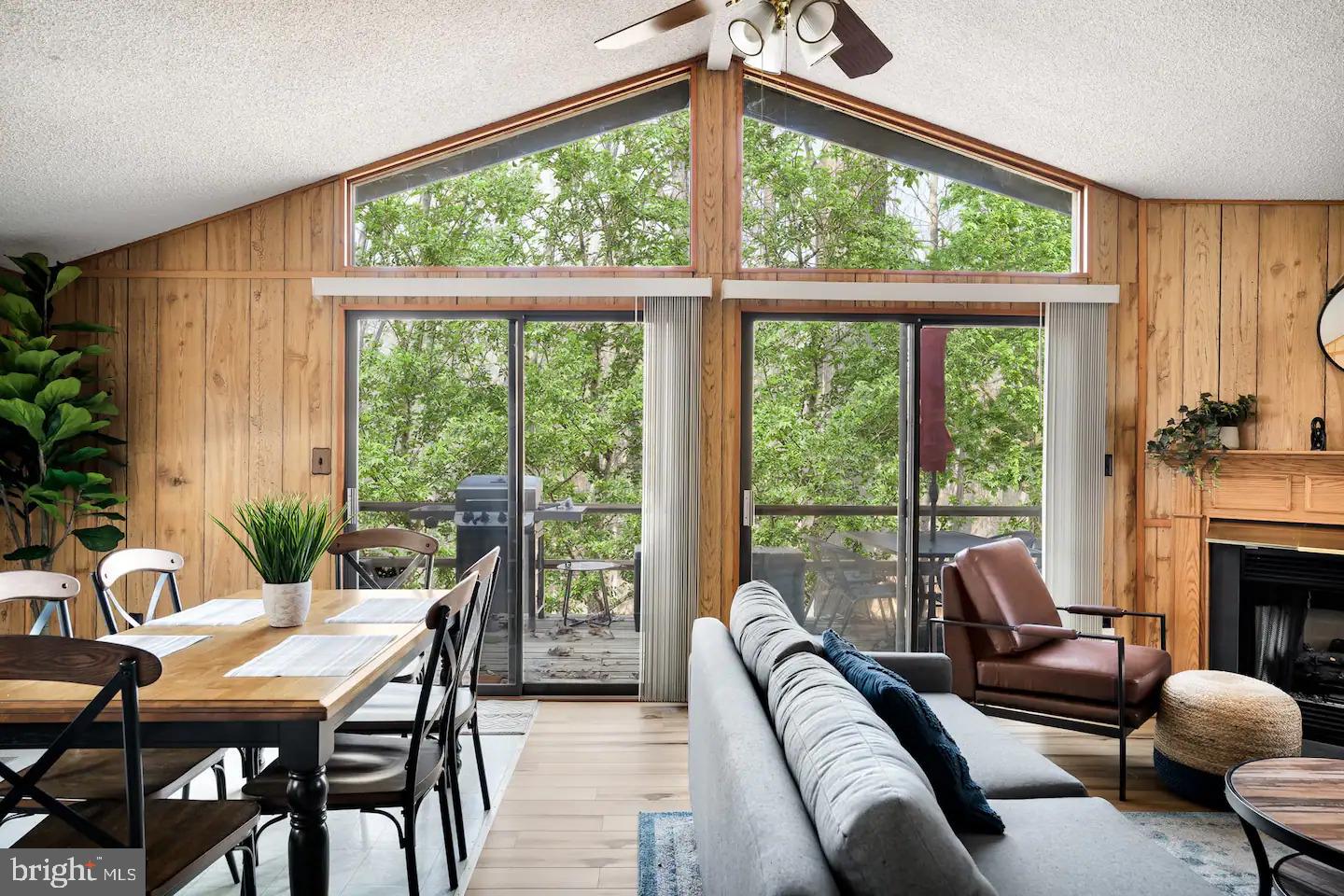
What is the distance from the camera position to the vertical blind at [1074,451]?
4.28 meters

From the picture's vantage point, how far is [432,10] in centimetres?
314

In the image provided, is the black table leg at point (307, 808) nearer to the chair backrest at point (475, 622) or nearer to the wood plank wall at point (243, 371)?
the chair backrest at point (475, 622)

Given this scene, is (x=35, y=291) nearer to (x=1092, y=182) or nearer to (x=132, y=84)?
(x=132, y=84)

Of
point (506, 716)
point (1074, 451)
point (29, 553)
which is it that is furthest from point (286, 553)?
point (1074, 451)

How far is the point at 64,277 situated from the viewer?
3920 mm

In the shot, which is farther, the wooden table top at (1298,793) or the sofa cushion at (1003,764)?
the sofa cushion at (1003,764)

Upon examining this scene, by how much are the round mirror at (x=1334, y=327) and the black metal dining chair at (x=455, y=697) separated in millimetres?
4186

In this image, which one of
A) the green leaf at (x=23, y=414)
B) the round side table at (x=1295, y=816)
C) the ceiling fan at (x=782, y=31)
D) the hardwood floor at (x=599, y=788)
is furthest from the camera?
the green leaf at (x=23, y=414)

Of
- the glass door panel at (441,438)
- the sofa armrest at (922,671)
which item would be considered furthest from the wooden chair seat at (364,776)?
the glass door panel at (441,438)

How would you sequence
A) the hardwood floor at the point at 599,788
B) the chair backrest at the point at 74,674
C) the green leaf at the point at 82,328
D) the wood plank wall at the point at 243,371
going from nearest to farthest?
1. the chair backrest at the point at 74,674
2. the hardwood floor at the point at 599,788
3. the green leaf at the point at 82,328
4. the wood plank wall at the point at 243,371

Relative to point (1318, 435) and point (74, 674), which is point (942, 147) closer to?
point (1318, 435)

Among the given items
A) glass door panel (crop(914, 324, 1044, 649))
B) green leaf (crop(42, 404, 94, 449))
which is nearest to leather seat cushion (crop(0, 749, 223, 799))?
green leaf (crop(42, 404, 94, 449))

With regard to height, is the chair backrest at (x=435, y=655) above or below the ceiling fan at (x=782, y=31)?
below

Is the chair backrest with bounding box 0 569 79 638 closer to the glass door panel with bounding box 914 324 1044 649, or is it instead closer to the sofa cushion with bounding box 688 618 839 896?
the sofa cushion with bounding box 688 618 839 896
